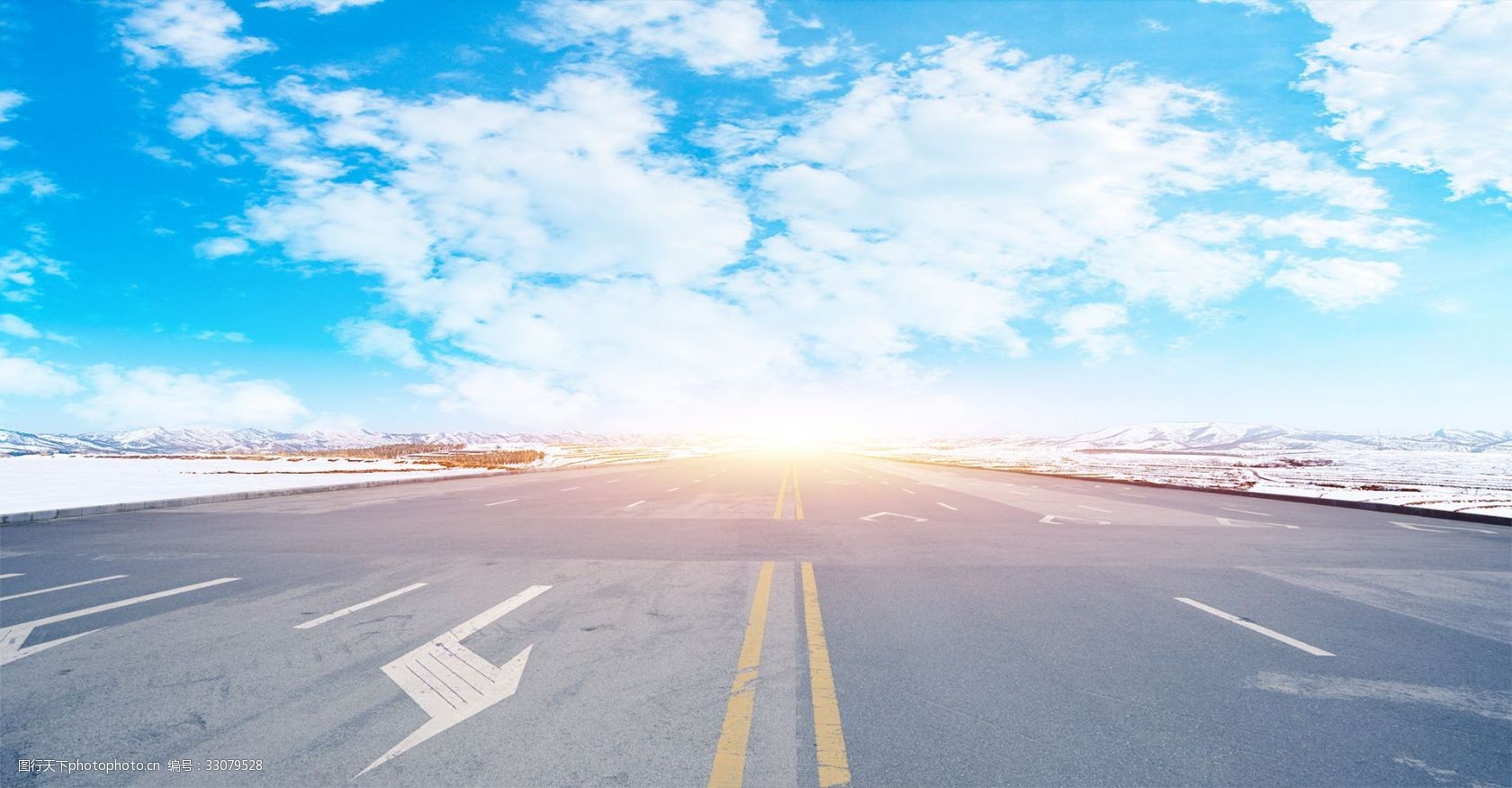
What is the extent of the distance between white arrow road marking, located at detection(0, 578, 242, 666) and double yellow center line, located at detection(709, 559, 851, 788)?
18.8 feet

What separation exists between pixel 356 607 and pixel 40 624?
2621mm

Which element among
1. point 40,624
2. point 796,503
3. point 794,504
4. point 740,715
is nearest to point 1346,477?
point 796,503

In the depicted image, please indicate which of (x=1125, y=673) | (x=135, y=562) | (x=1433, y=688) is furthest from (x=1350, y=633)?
(x=135, y=562)

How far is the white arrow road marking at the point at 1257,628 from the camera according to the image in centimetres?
606

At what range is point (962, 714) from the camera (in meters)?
4.46

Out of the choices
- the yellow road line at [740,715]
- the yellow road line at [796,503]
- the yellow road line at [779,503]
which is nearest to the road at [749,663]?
the yellow road line at [740,715]

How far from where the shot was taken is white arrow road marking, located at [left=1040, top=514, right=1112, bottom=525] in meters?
16.3

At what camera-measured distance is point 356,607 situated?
7289mm

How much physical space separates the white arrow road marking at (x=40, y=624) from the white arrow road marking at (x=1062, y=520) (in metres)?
15.6

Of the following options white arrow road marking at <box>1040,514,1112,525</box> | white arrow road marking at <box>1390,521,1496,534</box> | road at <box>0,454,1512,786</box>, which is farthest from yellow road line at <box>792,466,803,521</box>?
white arrow road marking at <box>1390,521,1496,534</box>

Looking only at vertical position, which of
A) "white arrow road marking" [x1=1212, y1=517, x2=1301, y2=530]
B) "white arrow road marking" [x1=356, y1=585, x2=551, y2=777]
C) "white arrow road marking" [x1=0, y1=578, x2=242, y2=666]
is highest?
"white arrow road marking" [x1=356, y1=585, x2=551, y2=777]

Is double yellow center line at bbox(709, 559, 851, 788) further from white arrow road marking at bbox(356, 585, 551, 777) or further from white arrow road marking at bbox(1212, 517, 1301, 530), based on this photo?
white arrow road marking at bbox(1212, 517, 1301, 530)

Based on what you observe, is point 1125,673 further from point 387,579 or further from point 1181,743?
point 387,579

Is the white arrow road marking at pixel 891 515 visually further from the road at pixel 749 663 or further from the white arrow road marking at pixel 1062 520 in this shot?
the road at pixel 749 663
